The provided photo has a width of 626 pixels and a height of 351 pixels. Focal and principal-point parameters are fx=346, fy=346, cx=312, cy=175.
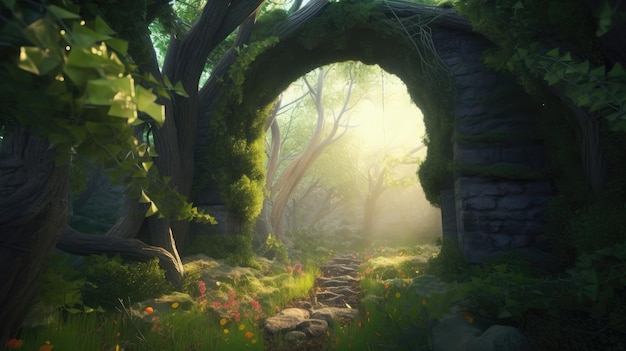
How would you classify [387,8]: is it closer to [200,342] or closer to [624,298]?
[624,298]

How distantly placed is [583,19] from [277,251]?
7014 millimetres

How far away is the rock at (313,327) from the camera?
374cm

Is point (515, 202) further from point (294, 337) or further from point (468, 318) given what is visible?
point (294, 337)

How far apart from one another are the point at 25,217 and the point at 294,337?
8.93ft

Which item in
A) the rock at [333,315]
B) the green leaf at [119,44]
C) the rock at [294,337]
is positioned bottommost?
the rock at [294,337]

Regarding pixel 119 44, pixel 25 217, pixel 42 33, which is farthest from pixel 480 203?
pixel 42 33

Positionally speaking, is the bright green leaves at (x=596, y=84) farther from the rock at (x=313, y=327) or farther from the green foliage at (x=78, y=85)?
the rock at (x=313, y=327)

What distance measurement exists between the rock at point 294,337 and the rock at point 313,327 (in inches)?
4.2

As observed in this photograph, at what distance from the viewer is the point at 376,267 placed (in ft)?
22.8

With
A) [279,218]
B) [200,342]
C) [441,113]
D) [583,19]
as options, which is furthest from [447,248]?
[279,218]

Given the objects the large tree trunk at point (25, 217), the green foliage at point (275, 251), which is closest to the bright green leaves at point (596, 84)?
the large tree trunk at point (25, 217)

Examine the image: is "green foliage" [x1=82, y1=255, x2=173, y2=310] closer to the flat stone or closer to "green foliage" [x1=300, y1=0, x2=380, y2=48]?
the flat stone

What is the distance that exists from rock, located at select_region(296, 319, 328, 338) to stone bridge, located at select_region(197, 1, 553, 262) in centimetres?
246

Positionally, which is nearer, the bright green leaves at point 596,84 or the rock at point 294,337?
the bright green leaves at point 596,84
